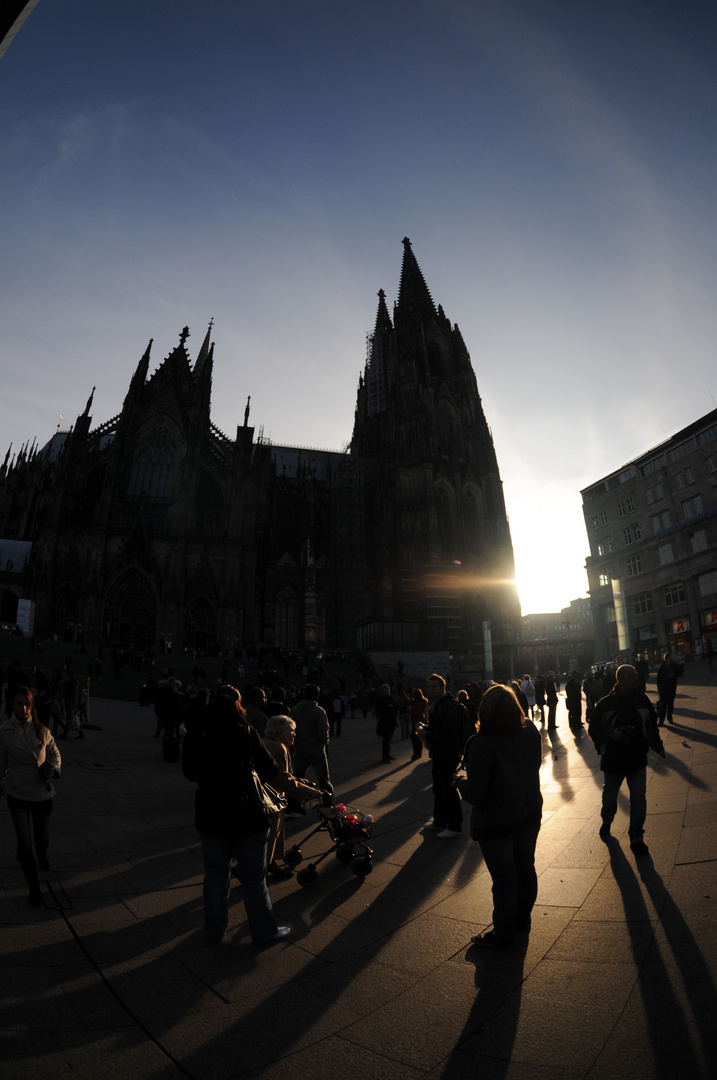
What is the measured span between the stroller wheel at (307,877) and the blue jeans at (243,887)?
0.99 metres

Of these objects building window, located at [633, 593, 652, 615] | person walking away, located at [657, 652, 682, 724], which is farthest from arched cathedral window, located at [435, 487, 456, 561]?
person walking away, located at [657, 652, 682, 724]

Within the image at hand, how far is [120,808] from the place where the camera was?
22.0ft

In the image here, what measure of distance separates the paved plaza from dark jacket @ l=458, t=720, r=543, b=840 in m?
0.68

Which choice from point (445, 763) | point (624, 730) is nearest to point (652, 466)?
point (624, 730)

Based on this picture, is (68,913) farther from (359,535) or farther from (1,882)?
(359,535)

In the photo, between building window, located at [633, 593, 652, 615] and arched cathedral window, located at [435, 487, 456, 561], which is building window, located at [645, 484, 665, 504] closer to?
building window, located at [633, 593, 652, 615]

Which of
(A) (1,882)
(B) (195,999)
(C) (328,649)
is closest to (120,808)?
(A) (1,882)

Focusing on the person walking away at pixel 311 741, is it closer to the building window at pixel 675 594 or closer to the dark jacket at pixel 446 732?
the dark jacket at pixel 446 732

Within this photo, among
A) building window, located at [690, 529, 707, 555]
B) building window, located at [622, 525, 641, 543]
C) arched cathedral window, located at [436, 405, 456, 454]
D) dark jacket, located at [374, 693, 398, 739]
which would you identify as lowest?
dark jacket, located at [374, 693, 398, 739]

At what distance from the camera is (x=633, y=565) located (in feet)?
127

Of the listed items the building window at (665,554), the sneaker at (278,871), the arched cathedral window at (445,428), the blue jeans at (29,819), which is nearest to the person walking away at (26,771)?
the blue jeans at (29,819)

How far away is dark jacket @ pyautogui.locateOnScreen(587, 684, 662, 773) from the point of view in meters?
4.75

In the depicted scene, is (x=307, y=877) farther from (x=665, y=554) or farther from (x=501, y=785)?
(x=665, y=554)

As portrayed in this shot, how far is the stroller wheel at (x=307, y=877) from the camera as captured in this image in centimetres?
421
